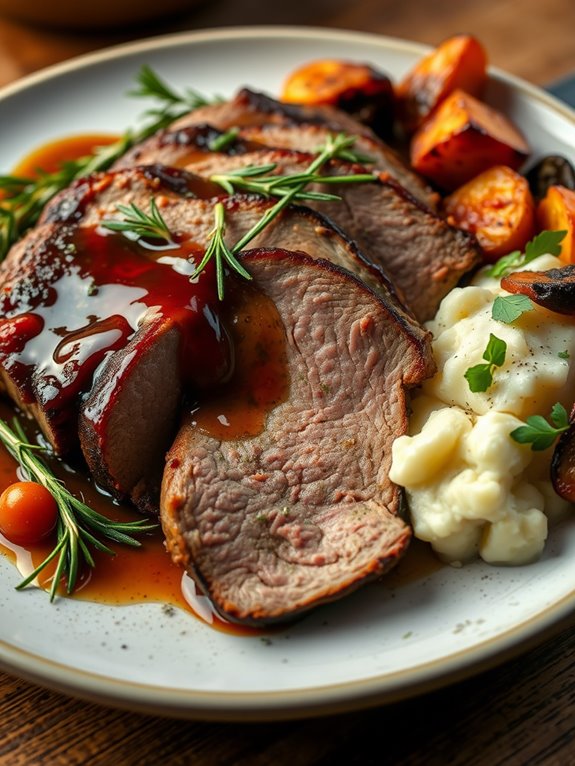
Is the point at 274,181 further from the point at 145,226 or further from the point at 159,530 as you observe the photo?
the point at 159,530

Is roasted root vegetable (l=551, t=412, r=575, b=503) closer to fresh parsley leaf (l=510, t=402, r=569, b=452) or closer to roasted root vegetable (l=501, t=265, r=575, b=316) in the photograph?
fresh parsley leaf (l=510, t=402, r=569, b=452)

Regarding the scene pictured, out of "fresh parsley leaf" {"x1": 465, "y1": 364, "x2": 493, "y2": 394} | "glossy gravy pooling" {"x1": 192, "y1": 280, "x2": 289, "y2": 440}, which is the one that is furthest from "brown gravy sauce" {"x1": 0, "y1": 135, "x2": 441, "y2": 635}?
"fresh parsley leaf" {"x1": 465, "y1": 364, "x2": 493, "y2": 394}

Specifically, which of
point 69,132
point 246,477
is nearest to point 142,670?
point 246,477

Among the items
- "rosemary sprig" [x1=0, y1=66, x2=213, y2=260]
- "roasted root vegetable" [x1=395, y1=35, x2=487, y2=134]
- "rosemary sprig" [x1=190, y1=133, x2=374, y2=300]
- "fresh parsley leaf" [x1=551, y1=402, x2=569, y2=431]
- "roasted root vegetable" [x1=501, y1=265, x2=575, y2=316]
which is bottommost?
"fresh parsley leaf" [x1=551, y1=402, x2=569, y2=431]

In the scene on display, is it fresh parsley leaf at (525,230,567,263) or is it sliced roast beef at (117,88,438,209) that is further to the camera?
sliced roast beef at (117,88,438,209)

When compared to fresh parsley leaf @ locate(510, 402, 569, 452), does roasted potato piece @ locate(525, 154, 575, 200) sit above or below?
above

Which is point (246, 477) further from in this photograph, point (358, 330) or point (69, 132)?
point (69, 132)
